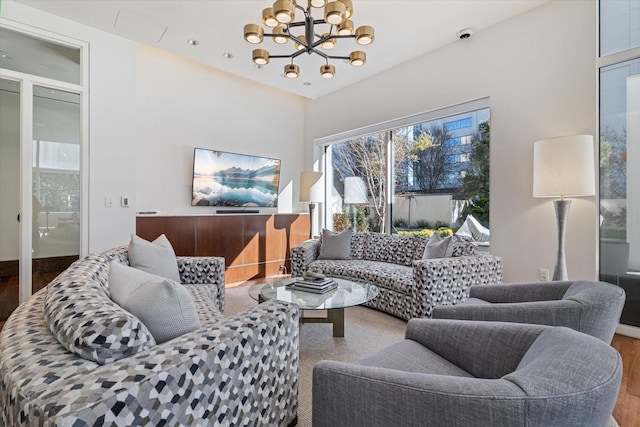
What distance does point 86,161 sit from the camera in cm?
344

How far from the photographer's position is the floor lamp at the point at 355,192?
16.9 ft

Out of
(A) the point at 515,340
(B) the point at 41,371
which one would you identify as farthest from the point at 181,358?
(A) the point at 515,340

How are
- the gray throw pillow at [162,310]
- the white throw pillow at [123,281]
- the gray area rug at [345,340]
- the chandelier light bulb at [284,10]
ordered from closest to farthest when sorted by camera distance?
the gray throw pillow at [162,310], the white throw pillow at [123,281], the gray area rug at [345,340], the chandelier light bulb at [284,10]

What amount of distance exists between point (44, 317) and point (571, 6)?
14.5ft

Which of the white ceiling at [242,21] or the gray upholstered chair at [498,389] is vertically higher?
the white ceiling at [242,21]

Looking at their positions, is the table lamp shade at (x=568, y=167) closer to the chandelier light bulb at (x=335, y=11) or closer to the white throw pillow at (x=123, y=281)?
the chandelier light bulb at (x=335, y=11)

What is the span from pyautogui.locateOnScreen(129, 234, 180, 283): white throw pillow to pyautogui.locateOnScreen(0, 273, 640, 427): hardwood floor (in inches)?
69.4

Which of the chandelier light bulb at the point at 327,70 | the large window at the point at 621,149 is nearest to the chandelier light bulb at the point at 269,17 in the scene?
the chandelier light bulb at the point at 327,70

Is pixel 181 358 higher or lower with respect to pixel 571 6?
lower

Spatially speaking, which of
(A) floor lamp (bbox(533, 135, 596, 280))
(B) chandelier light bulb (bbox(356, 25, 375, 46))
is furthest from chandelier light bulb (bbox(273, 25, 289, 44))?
(A) floor lamp (bbox(533, 135, 596, 280))

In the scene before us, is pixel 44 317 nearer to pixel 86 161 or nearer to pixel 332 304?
pixel 332 304

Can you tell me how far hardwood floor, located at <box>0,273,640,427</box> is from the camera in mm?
1696

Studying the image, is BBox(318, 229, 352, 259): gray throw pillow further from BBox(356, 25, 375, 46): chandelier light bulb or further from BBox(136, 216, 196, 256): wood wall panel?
BBox(356, 25, 375, 46): chandelier light bulb

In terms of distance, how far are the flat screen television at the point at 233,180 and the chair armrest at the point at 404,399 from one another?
13.6ft
